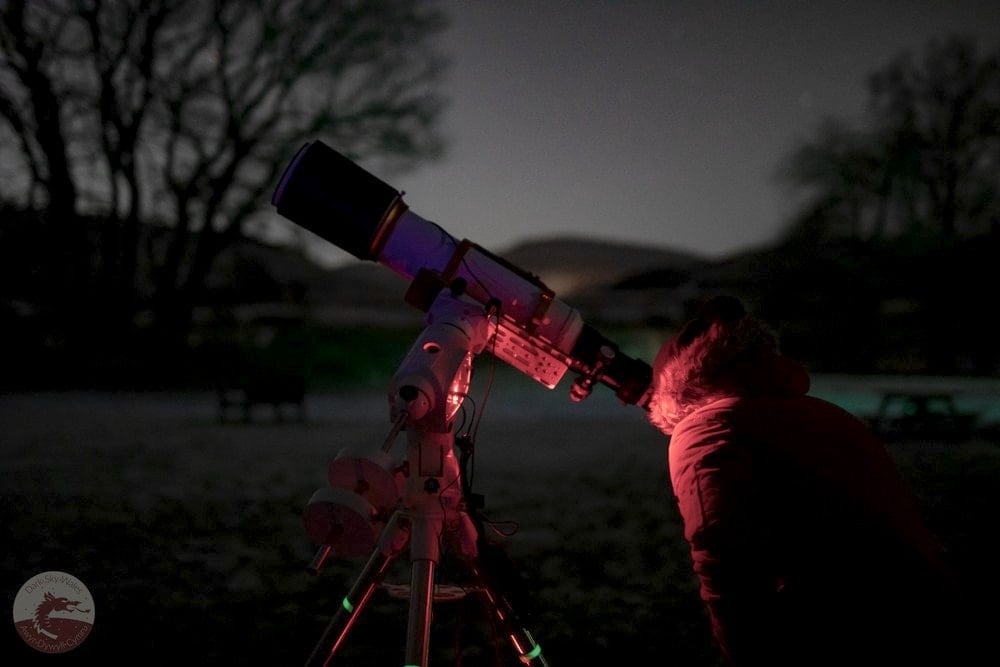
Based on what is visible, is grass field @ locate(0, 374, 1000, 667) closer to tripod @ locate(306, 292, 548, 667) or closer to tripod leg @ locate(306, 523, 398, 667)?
tripod @ locate(306, 292, 548, 667)

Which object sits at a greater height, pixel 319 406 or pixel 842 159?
pixel 842 159

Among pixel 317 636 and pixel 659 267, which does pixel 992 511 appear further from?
pixel 659 267

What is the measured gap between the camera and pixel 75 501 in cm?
562

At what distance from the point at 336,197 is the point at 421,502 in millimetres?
942

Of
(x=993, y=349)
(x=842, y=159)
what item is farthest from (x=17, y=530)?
(x=842, y=159)

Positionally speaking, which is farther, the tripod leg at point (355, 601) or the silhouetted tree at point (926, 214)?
the silhouetted tree at point (926, 214)

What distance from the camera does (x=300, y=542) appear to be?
4676mm

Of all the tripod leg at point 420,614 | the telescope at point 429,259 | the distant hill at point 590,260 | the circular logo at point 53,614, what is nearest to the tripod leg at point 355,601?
the tripod leg at point 420,614

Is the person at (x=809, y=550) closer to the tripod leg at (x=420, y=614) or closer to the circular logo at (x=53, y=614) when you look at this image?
the tripod leg at (x=420, y=614)

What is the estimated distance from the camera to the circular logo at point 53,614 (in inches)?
116

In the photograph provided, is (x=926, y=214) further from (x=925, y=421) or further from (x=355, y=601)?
(x=355, y=601)

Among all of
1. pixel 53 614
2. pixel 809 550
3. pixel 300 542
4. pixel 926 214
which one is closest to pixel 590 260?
pixel 926 214

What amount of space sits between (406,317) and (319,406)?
690 cm

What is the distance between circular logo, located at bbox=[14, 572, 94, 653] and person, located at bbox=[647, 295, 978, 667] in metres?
2.65
